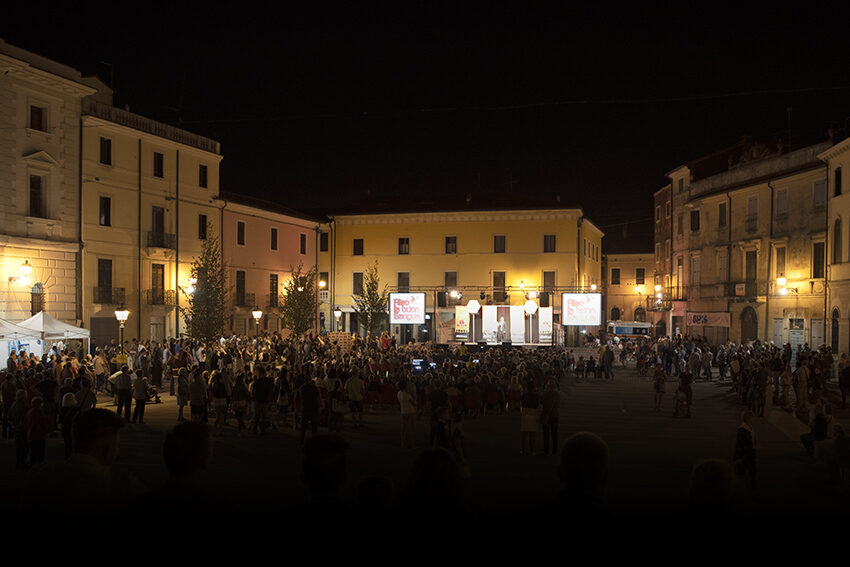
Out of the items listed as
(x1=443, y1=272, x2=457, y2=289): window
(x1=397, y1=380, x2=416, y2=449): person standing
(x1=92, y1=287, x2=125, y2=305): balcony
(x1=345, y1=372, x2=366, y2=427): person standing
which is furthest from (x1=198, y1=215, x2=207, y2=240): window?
(x1=397, y1=380, x2=416, y2=449): person standing

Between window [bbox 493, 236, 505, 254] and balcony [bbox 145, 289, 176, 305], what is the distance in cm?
2598

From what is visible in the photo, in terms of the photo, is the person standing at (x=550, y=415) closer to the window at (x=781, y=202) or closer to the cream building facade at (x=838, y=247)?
the cream building facade at (x=838, y=247)

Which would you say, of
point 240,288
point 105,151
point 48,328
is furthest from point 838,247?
point 105,151

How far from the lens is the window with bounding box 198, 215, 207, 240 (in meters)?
40.5

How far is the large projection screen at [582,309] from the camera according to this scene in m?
42.6

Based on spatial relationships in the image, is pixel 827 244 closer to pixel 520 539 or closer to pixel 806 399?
pixel 806 399

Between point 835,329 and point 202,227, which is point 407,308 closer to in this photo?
point 202,227

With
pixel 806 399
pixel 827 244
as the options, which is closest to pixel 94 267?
pixel 806 399

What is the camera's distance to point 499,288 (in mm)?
53656

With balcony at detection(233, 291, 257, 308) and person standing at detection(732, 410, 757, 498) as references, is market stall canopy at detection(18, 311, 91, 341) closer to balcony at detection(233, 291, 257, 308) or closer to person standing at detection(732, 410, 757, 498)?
balcony at detection(233, 291, 257, 308)

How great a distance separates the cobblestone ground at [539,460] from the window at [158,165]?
65.4 ft

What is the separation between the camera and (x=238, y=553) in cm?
273

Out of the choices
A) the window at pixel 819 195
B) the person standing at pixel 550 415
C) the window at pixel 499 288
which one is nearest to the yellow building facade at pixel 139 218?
the window at pixel 499 288

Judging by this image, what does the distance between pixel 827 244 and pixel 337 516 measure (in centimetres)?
3341
